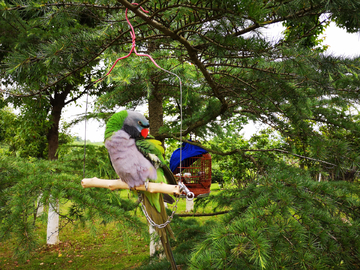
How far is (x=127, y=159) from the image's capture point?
4.74 feet

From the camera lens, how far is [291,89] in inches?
79.6

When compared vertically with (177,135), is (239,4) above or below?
above

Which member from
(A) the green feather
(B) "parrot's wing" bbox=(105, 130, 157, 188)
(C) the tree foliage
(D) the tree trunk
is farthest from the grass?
(A) the green feather

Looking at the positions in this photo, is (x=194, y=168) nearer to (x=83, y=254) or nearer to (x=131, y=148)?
(x=131, y=148)

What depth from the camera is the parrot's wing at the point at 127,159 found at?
4.66 ft

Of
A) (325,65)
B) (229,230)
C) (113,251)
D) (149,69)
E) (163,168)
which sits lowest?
(113,251)

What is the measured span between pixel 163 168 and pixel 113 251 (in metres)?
4.39

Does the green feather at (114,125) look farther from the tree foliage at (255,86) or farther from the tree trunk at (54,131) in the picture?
the tree trunk at (54,131)

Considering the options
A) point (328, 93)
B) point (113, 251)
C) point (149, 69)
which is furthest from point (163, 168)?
point (113, 251)

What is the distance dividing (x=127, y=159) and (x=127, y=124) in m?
0.22

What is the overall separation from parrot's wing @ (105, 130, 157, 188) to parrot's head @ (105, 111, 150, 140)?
31 mm

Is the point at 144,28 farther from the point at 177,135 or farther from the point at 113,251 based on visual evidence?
the point at 113,251

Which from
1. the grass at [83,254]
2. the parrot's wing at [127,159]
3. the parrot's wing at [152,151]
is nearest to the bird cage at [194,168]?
the parrot's wing at [152,151]

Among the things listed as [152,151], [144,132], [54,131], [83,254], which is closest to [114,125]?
[144,132]
